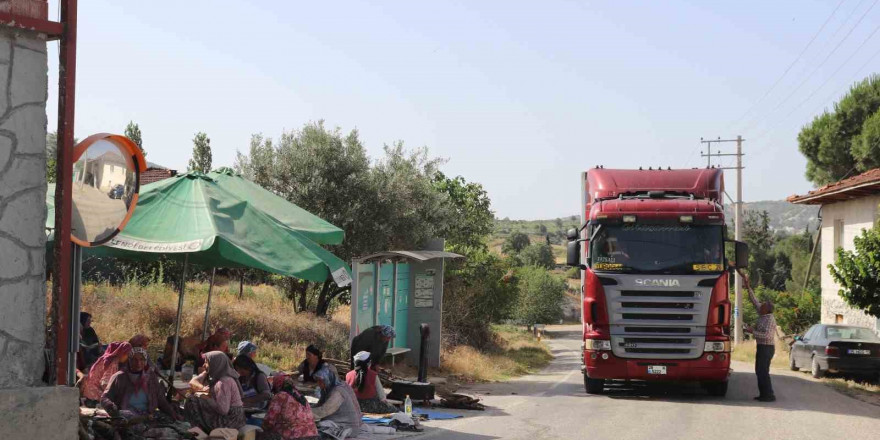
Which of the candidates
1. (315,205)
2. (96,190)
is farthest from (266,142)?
(96,190)

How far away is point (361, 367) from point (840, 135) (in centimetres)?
4331

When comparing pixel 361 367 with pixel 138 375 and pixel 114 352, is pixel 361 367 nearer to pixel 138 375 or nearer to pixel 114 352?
pixel 138 375

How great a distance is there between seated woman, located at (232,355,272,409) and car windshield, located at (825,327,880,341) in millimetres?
17381

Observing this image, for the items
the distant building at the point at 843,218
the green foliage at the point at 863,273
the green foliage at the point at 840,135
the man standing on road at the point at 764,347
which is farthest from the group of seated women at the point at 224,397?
the green foliage at the point at 840,135

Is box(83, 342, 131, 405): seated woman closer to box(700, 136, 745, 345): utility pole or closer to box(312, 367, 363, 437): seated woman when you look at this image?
box(312, 367, 363, 437): seated woman

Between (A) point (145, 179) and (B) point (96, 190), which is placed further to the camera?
(A) point (145, 179)

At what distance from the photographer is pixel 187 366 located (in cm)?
1380

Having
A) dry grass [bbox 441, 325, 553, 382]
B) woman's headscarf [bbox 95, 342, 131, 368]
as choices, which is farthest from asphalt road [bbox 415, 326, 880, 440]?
woman's headscarf [bbox 95, 342, 131, 368]

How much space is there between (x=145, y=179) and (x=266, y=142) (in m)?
14.1

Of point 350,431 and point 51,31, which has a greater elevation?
point 51,31

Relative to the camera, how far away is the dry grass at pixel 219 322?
58.6 ft

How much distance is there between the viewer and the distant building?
2998 cm

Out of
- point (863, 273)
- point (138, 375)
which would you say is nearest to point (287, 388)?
point (138, 375)

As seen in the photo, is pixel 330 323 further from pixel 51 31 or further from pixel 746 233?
pixel 746 233
